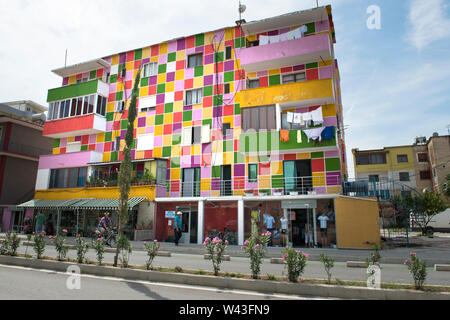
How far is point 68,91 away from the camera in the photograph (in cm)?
2777

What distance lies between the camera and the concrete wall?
16.8 metres

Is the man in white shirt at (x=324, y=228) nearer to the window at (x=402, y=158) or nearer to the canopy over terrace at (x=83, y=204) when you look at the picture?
the canopy over terrace at (x=83, y=204)

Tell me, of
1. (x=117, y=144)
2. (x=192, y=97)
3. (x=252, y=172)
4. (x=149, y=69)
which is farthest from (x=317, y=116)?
(x=117, y=144)

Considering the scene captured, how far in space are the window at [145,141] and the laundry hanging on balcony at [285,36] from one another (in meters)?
11.6

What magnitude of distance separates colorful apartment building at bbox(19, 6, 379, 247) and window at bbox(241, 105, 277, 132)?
73 mm

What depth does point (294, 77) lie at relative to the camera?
22.4 meters

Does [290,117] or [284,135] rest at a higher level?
[290,117]

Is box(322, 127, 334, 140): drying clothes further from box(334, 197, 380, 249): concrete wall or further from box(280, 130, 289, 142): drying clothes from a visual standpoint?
box(334, 197, 380, 249): concrete wall

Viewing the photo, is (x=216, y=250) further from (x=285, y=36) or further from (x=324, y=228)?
(x=285, y=36)

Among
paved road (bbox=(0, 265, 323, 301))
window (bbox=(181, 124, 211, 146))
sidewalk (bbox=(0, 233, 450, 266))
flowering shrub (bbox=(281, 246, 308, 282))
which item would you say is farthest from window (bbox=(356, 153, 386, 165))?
paved road (bbox=(0, 265, 323, 301))

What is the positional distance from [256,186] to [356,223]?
6931mm

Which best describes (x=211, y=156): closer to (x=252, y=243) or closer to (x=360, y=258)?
(x=360, y=258)

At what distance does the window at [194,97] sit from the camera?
25.0 metres
